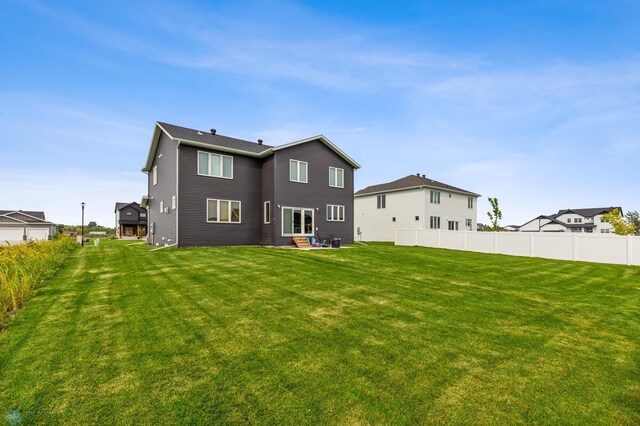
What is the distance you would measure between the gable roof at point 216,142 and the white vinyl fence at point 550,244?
9.58 m

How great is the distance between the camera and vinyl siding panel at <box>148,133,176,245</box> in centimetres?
1792

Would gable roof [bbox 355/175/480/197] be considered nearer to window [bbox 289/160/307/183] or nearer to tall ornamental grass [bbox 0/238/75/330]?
window [bbox 289/160/307/183]

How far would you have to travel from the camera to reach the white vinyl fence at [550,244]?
591 inches

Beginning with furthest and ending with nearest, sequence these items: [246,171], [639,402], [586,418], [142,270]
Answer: [246,171], [142,270], [639,402], [586,418]

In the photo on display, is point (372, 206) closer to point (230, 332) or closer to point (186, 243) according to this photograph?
point (186, 243)

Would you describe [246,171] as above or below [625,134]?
below

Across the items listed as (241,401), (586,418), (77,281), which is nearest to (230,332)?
(241,401)

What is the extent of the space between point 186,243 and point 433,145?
18.9 metres

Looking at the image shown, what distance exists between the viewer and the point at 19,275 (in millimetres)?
7961

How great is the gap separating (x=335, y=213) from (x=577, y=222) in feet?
223

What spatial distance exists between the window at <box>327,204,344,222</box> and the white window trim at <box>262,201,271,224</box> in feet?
15.1

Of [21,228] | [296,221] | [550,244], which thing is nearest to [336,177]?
[296,221]

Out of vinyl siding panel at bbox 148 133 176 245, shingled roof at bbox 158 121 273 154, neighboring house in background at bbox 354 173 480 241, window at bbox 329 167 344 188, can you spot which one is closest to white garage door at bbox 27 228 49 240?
vinyl siding panel at bbox 148 133 176 245

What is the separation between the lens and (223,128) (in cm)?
2294
